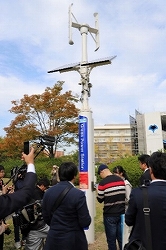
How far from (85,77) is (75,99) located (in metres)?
11.4

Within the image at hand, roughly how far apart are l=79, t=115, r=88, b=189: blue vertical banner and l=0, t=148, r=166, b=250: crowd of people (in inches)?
59.1

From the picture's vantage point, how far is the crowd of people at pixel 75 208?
181 centimetres

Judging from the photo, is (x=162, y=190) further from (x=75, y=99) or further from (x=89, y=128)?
(x=75, y=99)

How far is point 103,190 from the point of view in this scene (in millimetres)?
3812

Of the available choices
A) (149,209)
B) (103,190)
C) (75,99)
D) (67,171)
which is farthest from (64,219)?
(75,99)

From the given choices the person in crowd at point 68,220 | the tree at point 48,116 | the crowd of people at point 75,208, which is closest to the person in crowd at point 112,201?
the crowd of people at point 75,208

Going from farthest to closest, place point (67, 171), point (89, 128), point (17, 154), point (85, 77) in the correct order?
point (17, 154) → point (85, 77) → point (89, 128) → point (67, 171)

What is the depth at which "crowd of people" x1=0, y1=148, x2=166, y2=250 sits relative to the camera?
1.81 meters

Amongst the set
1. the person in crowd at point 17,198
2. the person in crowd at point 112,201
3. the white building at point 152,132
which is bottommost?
the person in crowd at point 112,201

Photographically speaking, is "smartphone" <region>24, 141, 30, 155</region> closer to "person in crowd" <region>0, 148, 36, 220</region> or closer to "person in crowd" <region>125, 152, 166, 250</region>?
"person in crowd" <region>0, 148, 36, 220</region>

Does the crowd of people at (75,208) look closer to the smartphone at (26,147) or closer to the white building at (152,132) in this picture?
the smartphone at (26,147)

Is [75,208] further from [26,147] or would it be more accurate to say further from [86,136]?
[86,136]

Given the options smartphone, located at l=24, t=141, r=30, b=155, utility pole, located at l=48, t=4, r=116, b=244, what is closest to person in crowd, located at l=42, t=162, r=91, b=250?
smartphone, located at l=24, t=141, r=30, b=155

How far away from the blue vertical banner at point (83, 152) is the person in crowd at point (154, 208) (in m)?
3.51
